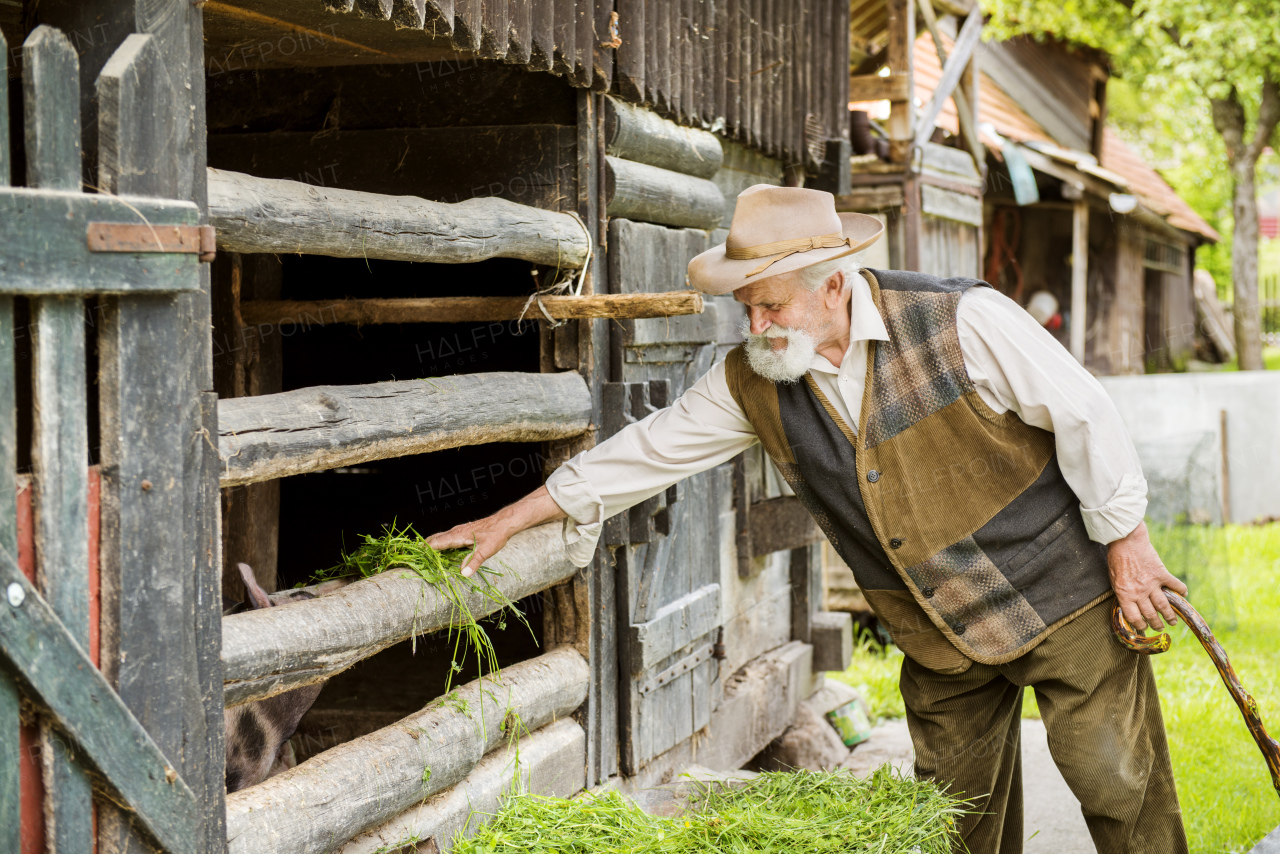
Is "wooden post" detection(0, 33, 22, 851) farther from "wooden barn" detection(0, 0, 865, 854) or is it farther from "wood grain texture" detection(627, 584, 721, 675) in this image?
"wood grain texture" detection(627, 584, 721, 675)

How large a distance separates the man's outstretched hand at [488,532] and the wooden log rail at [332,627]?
0.36 feet

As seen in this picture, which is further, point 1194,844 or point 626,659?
point 1194,844

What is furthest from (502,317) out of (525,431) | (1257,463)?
(1257,463)

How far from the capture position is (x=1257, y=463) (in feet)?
40.0

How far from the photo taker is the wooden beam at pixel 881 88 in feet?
25.3

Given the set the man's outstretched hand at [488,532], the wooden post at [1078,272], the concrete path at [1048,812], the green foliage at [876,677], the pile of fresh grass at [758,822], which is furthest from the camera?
the wooden post at [1078,272]

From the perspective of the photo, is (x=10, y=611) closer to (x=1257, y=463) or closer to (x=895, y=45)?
(x=895, y=45)

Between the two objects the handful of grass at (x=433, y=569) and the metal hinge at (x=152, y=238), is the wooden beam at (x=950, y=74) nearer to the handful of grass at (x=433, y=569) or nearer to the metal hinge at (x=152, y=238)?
the handful of grass at (x=433, y=569)

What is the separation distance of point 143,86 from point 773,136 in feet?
12.7

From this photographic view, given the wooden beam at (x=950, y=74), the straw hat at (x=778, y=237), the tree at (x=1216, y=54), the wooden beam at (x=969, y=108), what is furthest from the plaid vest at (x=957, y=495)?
the tree at (x=1216, y=54)

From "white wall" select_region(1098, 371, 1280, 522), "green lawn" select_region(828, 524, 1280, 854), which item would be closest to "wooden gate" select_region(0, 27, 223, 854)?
"green lawn" select_region(828, 524, 1280, 854)

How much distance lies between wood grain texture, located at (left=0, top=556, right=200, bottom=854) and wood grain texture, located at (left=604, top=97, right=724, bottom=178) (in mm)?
2554

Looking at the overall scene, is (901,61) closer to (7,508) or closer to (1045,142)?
(1045,142)

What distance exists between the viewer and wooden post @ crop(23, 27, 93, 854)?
189cm
